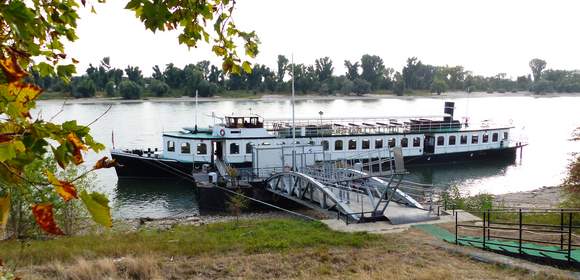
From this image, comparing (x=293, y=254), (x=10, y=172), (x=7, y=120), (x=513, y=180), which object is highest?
(x=7, y=120)

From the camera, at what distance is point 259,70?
116625 millimetres

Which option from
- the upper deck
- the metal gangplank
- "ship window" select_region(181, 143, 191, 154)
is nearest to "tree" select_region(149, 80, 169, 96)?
the upper deck

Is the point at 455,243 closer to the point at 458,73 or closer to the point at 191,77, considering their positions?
the point at 191,77

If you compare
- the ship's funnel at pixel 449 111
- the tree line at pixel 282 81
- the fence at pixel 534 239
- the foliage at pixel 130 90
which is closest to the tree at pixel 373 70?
the tree line at pixel 282 81

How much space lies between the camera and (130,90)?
357 ft

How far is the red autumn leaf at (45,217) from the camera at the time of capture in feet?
6.94

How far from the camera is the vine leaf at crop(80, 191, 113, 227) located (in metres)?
2.06

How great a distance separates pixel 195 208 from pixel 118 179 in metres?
8.88

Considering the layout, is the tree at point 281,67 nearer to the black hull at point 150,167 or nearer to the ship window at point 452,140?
the ship window at point 452,140

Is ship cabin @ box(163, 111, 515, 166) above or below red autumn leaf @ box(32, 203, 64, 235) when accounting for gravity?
below

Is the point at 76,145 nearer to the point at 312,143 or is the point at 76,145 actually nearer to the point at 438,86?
the point at 312,143

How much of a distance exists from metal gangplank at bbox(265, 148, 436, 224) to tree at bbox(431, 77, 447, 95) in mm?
125988

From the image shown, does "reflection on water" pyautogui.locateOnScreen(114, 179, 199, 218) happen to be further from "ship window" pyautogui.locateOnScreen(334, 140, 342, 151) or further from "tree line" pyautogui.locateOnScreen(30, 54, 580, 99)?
"tree line" pyautogui.locateOnScreen(30, 54, 580, 99)

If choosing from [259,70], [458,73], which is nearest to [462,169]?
[259,70]
